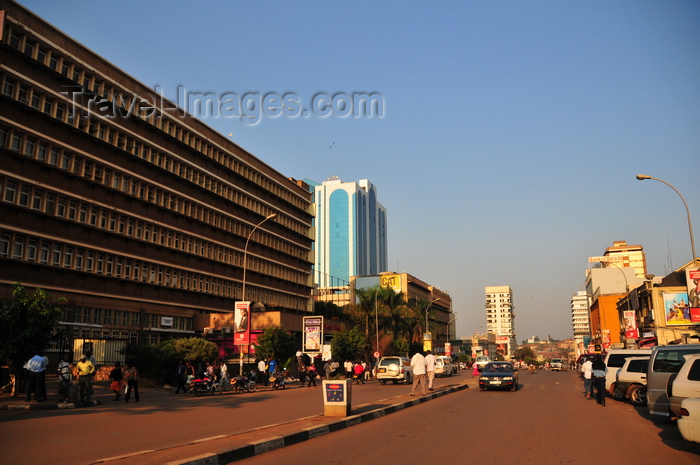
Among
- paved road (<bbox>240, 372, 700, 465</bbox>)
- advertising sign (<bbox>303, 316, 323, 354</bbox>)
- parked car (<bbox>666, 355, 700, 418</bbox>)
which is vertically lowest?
paved road (<bbox>240, 372, 700, 465</bbox>)

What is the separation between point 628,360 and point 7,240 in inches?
1616

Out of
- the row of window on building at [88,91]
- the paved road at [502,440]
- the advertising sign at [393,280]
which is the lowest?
the paved road at [502,440]

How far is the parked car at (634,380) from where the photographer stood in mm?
18938

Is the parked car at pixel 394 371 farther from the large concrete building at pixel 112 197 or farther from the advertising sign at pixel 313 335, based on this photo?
the large concrete building at pixel 112 197

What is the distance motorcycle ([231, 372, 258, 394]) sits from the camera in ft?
91.4

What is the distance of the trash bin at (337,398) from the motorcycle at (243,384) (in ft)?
47.5

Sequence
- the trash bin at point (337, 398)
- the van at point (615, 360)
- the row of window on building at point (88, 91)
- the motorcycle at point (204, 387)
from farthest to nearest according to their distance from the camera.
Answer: the row of window on building at point (88, 91)
the motorcycle at point (204, 387)
the van at point (615, 360)
the trash bin at point (337, 398)

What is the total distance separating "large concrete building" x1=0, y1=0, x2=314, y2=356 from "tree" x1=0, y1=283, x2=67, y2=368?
14.7 ft

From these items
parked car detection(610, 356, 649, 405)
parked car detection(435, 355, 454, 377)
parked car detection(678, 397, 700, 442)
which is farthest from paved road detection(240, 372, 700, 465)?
parked car detection(435, 355, 454, 377)

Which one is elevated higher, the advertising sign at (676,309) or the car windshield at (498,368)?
the advertising sign at (676,309)

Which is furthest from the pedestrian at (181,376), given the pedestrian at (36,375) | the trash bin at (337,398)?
the trash bin at (337,398)

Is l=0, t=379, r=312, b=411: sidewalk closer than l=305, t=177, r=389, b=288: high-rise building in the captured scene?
Yes

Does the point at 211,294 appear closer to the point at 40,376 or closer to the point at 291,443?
the point at 40,376

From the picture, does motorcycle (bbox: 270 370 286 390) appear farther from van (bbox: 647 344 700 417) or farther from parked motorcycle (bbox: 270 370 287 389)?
van (bbox: 647 344 700 417)
